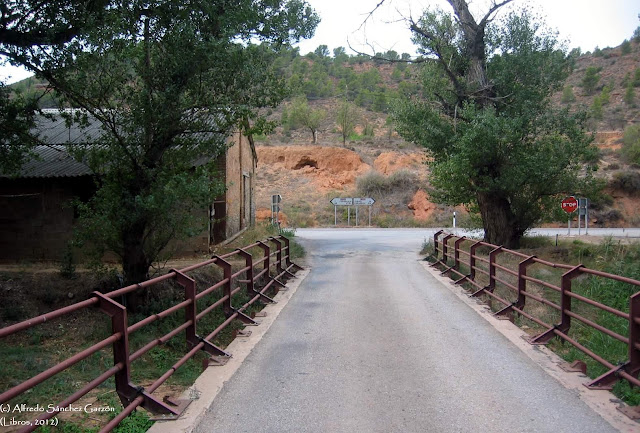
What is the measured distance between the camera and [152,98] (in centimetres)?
991

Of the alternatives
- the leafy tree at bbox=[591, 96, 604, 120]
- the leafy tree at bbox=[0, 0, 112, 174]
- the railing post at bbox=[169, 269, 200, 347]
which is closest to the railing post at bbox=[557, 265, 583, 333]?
the railing post at bbox=[169, 269, 200, 347]

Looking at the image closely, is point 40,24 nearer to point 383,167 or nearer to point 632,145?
point 383,167

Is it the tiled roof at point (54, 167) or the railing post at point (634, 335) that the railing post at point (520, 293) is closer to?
the railing post at point (634, 335)

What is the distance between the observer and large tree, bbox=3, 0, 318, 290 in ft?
32.0

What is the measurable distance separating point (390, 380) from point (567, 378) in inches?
77.3

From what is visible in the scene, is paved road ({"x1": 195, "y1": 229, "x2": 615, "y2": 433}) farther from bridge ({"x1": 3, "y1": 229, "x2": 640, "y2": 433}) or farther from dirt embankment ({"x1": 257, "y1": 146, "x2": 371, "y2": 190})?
dirt embankment ({"x1": 257, "y1": 146, "x2": 371, "y2": 190})

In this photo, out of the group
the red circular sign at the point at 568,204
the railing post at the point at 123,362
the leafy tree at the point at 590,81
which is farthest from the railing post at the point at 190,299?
the leafy tree at the point at 590,81

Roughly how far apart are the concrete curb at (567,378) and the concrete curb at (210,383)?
12.0 feet

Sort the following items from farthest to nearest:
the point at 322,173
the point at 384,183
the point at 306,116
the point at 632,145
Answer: the point at 306,116 → the point at 322,173 → the point at 632,145 → the point at 384,183

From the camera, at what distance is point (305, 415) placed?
4887 millimetres

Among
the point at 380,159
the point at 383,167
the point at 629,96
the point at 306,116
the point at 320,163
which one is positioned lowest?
the point at 383,167

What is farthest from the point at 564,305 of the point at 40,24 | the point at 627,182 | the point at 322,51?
the point at 322,51

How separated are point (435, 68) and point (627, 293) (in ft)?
35.0

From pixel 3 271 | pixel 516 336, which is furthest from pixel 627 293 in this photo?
pixel 3 271
